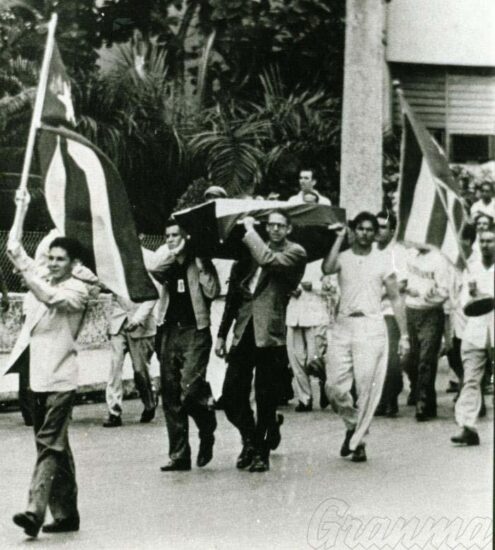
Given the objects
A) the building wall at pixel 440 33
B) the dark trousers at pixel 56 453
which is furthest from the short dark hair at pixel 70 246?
the building wall at pixel 440 33

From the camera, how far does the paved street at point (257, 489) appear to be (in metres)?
7.59

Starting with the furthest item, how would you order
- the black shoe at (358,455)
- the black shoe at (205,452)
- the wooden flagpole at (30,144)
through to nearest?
the black shoe at (358,455) < the black shoe at (205,452) < the wooden flagpole at (30,144)

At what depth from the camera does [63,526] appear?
7.67 m

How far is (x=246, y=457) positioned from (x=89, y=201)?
239cm

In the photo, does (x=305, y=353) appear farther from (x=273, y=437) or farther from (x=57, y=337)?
(x=57, y=337)

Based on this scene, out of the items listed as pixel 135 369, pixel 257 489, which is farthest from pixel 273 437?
pixel 135 369

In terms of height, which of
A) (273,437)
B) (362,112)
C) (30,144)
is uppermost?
(362,112)

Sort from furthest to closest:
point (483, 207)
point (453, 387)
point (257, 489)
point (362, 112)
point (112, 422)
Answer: point (362, 112)
point (453, 387)
point (483, 207)
point (112, 422)
point (257, 489)

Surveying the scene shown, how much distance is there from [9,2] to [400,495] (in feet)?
34.8

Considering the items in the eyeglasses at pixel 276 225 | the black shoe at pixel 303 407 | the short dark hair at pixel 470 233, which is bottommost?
the black shoe at pixel 303 407

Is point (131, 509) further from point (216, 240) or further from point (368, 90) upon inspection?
point (368, 90)

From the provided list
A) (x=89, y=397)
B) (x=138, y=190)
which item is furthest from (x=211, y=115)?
(x=89, y=397)

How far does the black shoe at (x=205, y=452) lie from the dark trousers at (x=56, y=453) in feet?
7.27

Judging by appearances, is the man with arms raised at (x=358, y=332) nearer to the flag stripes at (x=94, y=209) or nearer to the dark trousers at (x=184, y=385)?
the dark trousers at (x=184, y=385)
